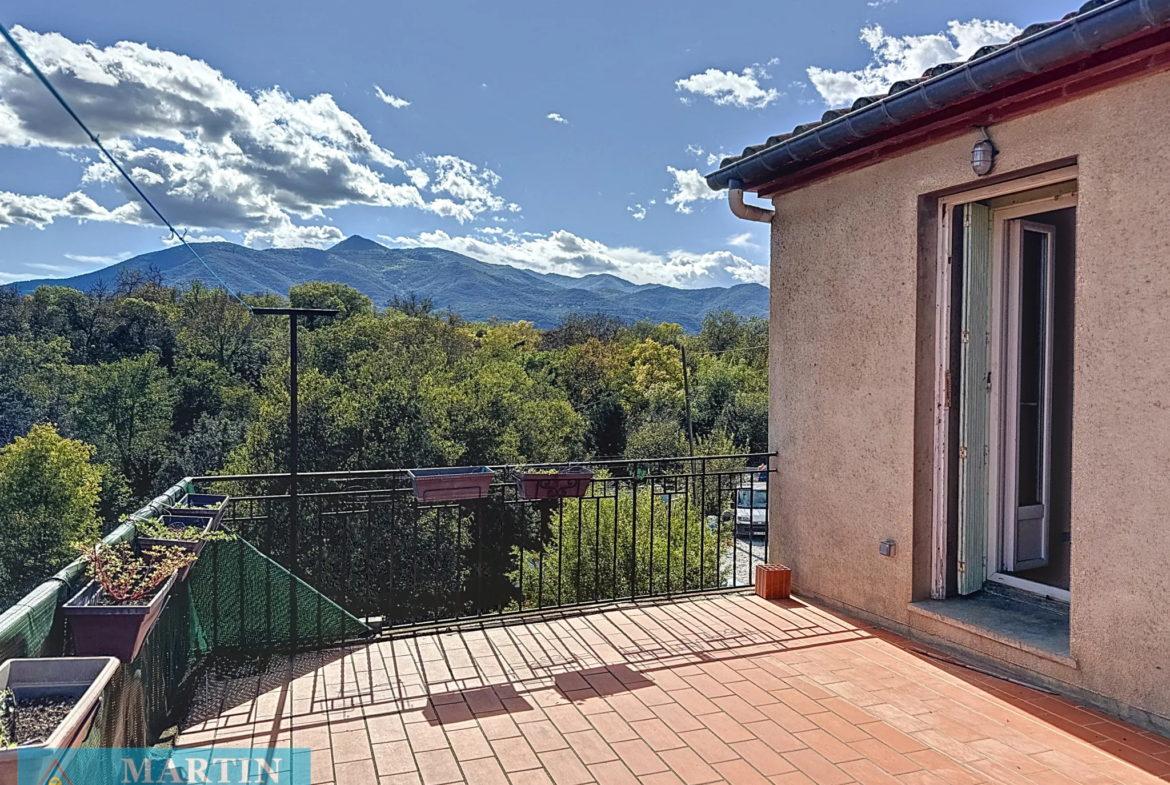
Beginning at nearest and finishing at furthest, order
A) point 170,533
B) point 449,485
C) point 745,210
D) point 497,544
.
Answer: point 170,533 < point 449,485 < point 745,210 < point 497,544


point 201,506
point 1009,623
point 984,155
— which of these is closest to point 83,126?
point 201,506

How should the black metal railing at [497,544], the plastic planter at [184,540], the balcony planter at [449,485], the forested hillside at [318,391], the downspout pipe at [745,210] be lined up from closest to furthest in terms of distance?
the plastic planter at [184,540], the balcony planter at [449,485], the downspout pipe at [745,210], the black metal railing at [497,544], the forested hillside at [318,391]

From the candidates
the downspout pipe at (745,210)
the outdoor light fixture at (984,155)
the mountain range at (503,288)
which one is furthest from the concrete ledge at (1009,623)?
the mountain range at (503,288)

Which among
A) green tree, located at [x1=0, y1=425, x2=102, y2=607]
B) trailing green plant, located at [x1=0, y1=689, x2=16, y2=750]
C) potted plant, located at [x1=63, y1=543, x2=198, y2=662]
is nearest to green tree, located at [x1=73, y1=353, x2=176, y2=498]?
green tree, located at [x1=0, y1=425, x2=102, y2=607]

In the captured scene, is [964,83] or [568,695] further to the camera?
[568,695]

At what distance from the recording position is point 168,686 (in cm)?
295

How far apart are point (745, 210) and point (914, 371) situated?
1.59 meters

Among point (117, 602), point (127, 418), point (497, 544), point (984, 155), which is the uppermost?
point (984, 155)

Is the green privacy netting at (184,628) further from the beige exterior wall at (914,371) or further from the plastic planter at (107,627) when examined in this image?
the beige exterior wall at (914,371)

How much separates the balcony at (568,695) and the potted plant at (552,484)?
0.19 feet

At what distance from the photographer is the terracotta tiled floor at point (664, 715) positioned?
2.57 metres

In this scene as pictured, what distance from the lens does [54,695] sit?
177 centimetres

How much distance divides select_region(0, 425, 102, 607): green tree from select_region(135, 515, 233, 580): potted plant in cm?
2492

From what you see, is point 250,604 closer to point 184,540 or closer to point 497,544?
point 184,540
